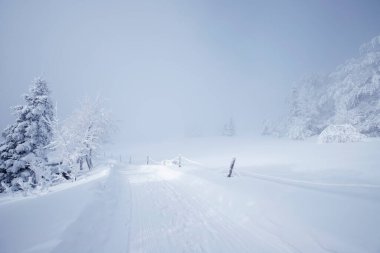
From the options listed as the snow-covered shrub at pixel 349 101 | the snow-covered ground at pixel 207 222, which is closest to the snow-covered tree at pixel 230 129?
the snow-covered shrub at pixel 349 101

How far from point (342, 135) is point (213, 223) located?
24.0 metres

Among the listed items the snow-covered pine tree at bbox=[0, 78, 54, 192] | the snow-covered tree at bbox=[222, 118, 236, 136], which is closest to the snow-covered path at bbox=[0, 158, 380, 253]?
the snow-covered pine tree at bbox=[0, 78, 54, 192]

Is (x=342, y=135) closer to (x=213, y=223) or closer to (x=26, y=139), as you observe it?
(x=213, y=223)

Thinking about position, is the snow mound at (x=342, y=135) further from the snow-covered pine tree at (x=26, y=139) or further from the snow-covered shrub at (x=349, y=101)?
the snow-covered pine tree at (x=26, y=139)

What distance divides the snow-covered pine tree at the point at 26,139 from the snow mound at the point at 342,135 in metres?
30.2

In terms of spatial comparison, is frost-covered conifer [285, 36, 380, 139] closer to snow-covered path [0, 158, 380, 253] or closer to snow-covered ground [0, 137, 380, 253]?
snow-covered ground [0, 137, 380, 253]

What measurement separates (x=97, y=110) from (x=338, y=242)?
3189 cm

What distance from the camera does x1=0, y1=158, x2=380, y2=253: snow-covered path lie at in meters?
4.82

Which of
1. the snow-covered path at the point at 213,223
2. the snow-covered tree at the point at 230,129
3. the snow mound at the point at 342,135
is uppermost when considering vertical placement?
the snow-covered tree at the point at 230,129

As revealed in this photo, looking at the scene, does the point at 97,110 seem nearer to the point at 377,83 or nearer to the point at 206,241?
the point at 206,241

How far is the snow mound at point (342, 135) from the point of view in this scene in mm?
23539

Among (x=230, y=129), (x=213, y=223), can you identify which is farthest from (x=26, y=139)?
(x=230, y=129)

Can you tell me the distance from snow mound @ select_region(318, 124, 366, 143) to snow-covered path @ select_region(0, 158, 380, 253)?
19581mm

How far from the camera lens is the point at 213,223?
7.05 metres
